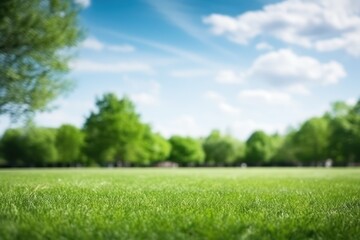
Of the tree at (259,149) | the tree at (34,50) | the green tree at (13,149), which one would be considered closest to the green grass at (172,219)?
the tree at (34,50)

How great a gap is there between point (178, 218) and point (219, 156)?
155 m

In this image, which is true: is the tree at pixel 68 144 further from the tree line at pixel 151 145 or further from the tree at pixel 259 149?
the tree at pixel 259 149

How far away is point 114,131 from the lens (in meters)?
80.3

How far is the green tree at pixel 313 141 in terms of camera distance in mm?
118312

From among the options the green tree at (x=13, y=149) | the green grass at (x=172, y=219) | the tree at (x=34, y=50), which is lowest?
the green grass at (x=172, y=219)

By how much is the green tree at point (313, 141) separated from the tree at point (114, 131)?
5768 cm

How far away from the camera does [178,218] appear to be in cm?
690

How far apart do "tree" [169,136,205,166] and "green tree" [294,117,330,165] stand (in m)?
41.7

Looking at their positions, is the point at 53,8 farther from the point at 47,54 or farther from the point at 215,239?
the point at 215,239

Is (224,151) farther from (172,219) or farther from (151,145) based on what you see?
(172,219)

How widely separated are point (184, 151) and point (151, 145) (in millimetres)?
48234

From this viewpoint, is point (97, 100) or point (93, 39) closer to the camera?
point (93, 39)

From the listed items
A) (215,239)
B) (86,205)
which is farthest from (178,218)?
Result: (86,205)

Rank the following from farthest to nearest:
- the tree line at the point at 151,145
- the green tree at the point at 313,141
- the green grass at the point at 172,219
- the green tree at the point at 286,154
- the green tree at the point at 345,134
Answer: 1. the green tree at the point at 286,154
2. the green tree at the point at 313,141
3. the green tree at the point at 345,134
4. the tree line at the point at 151,145
5. the green grass at the point at 172,219
